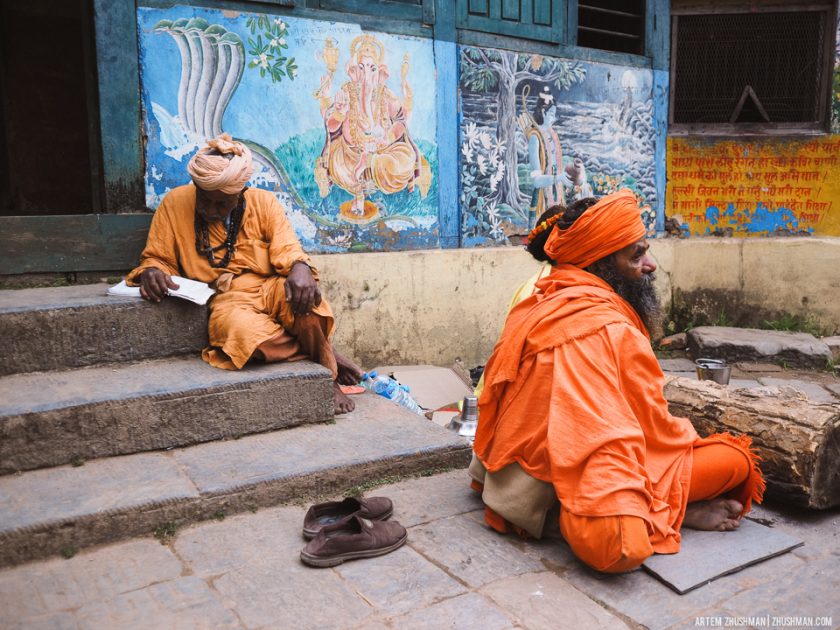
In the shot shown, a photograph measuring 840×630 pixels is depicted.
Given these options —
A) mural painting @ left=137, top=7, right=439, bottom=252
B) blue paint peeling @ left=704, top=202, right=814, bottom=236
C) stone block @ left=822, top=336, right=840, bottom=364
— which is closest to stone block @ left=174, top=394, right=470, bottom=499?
mural painting @ left=137, top=7, right=439, bottom=252

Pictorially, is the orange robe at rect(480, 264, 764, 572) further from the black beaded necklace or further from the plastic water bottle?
the black beaded necklace

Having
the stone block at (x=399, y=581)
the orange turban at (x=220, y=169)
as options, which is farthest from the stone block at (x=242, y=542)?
the orange turban at (x=220, y=169)

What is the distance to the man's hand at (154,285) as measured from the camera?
150 inches

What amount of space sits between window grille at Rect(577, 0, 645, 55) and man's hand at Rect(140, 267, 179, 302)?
495 cm

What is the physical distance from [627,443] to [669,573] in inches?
19.8

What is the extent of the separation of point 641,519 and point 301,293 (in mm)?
2142

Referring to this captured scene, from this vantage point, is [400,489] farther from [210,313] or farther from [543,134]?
[543,134]

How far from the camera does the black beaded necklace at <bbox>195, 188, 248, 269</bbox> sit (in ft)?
13.6

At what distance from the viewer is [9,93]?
7324 mm

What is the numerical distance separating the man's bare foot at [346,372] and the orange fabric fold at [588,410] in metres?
1.71

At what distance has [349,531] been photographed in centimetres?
278

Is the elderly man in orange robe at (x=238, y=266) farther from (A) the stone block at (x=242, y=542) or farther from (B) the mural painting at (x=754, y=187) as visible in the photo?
(B) the mural painting at (x=754, y=187)

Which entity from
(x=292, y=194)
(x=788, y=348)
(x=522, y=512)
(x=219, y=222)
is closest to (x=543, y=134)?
(x=292, y=194)

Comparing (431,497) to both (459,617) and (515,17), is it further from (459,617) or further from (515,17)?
(515,17)
